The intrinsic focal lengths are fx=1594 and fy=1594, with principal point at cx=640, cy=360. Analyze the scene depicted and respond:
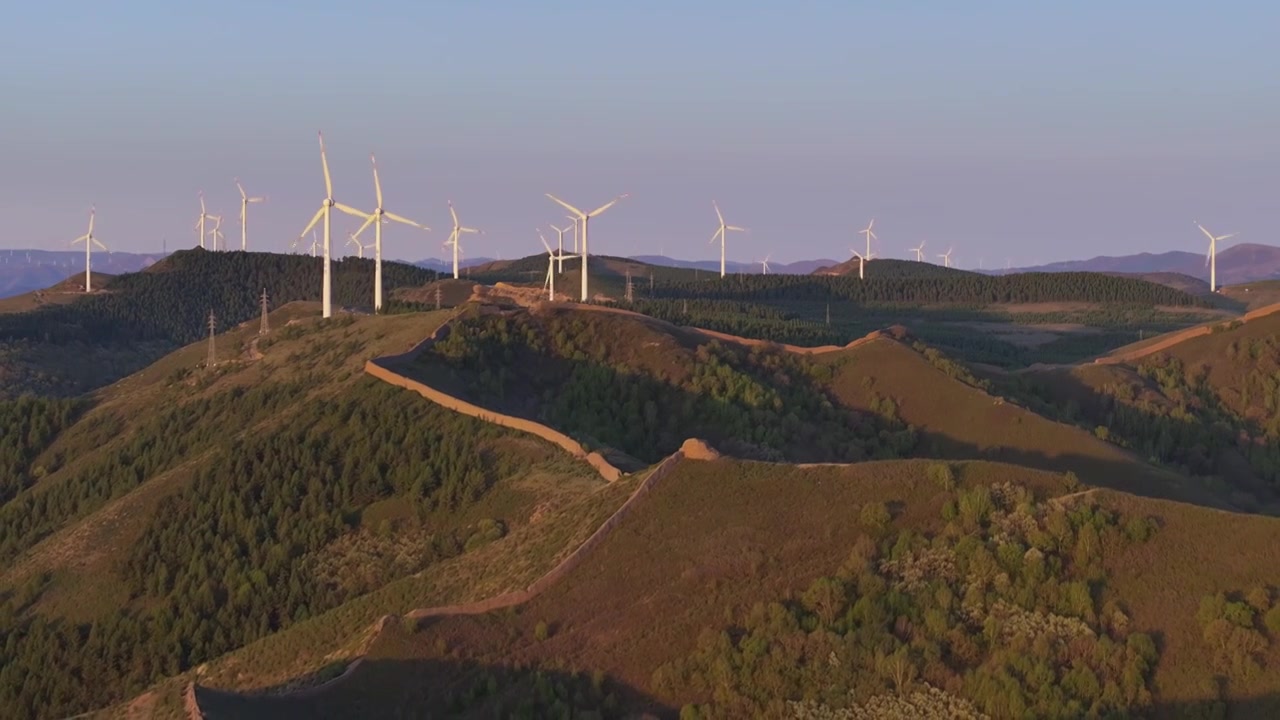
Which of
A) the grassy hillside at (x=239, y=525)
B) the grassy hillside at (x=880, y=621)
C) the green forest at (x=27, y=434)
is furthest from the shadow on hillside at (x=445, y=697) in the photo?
the green forest at (x=27, y=434)

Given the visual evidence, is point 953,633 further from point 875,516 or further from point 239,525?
point 239,525

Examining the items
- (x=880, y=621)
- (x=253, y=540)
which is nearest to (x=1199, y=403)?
(x=253, y=540)

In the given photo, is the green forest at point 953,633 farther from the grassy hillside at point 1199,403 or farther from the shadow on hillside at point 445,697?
the grassy hillside at point 1199,403

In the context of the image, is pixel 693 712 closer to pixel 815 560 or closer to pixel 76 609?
pixel 815 560

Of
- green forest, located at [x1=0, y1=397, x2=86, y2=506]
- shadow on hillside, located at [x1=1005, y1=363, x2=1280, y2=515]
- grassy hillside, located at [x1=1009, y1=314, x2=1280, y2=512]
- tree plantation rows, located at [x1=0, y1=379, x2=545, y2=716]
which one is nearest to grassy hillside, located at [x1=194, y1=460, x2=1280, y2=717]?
tree plantation rows, located at [x1=0, y1=379, x2=545, y2=716]

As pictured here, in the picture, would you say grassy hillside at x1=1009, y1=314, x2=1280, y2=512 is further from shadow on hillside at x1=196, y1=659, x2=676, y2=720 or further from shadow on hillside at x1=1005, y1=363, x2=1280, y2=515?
shadow on hillside at x1=196, y1=659, x2=676, y2=720

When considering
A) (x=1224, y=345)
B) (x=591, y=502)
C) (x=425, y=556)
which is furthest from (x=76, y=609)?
(x=1224, y=345)
